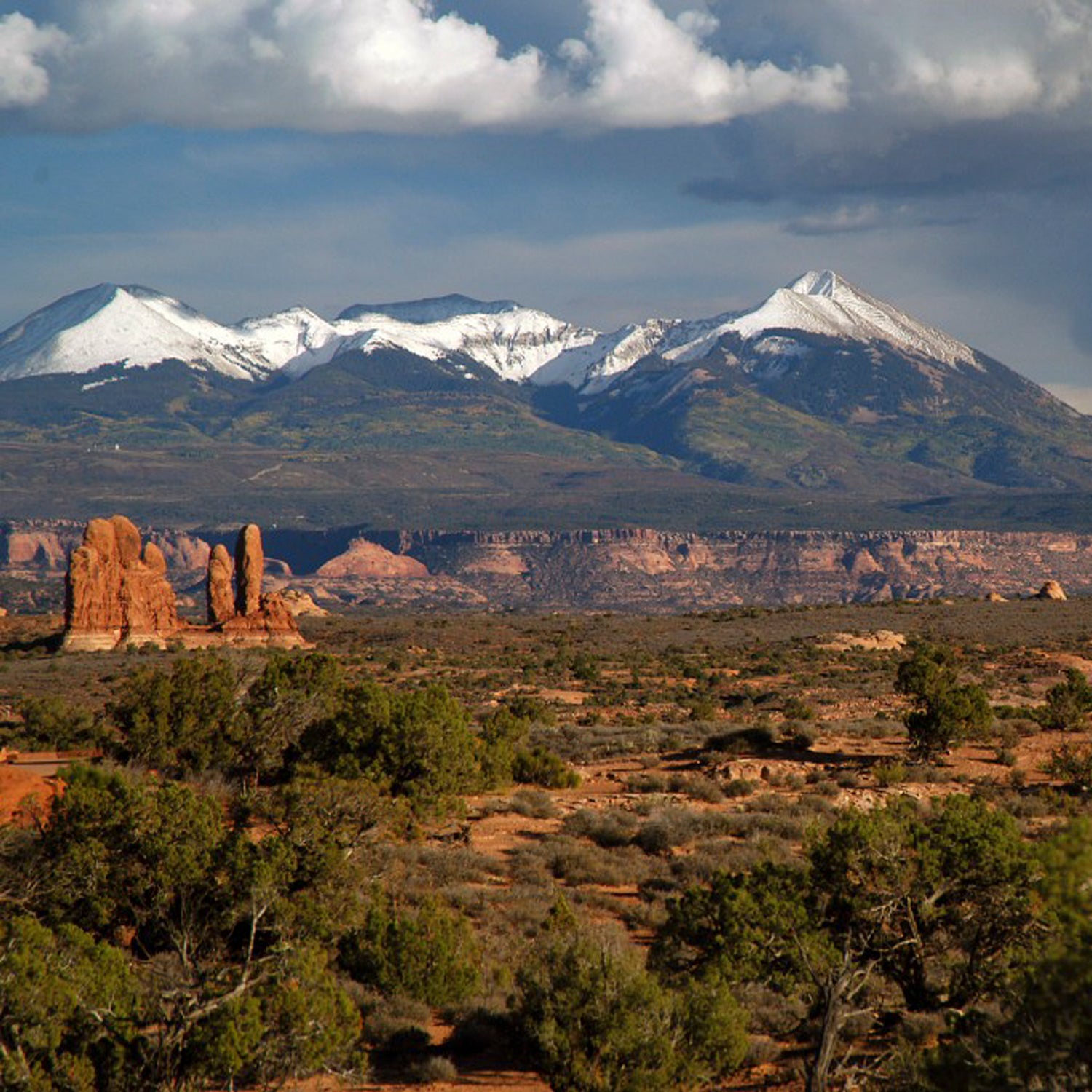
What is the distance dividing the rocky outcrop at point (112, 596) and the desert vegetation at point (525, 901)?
38.9m

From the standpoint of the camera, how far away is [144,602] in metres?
80.1

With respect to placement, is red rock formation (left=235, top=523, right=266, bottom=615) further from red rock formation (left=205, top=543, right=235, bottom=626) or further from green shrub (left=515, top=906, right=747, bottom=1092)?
green shrub (left=515, top=906, right=747, bottom=1092)

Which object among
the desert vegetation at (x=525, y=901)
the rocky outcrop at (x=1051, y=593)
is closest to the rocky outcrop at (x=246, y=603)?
the desert vegetation at (x=525, y=901)

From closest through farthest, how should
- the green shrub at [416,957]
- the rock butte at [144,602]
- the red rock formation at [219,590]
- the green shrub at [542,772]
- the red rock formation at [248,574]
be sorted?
1. the green shrub at [416,957]
2. the green shrub at [542,772]
3. the rock butte at [144,602]
4. the red rock formation at [248,574]
5. the red rock formation at [219,590]

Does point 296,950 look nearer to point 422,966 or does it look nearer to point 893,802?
point 422,966

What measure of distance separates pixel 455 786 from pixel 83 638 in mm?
48805

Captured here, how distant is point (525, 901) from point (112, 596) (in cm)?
5773

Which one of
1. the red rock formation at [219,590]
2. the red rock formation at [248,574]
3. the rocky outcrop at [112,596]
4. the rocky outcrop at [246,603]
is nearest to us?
the rocky outcrop at [112,596]

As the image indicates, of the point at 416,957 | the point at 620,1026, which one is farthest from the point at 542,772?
the point at 620,1026


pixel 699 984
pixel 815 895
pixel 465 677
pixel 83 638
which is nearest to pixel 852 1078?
pixel 699 984

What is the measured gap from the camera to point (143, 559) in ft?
278

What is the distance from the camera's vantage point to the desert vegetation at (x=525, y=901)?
17031mm

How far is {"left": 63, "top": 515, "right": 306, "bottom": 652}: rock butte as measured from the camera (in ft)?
256

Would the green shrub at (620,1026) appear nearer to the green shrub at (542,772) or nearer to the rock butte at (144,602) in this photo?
the green shrub at (542,772)
